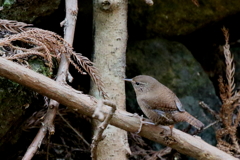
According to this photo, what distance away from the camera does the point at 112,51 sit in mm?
2754

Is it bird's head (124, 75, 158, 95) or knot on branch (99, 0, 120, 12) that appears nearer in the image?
bird's head (124, 75, 158, 95)

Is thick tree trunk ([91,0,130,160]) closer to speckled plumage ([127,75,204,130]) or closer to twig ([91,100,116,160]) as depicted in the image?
speckled plumage ([127,75,204,130])

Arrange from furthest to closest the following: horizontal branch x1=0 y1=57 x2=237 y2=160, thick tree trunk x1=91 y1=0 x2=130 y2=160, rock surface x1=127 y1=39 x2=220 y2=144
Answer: rock surface x1=127 y1=39 x2=220 y2=144, thick tree trunk x1=91 y1=0 x2=130 y2=160, horizontal branch x1=0 y1=57 x2=237 y2=160

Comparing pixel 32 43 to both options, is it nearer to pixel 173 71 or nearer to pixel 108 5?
pixel 108 5

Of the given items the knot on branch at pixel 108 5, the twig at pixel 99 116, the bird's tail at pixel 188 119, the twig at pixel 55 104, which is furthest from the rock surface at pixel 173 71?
the twig at pixel 99 116

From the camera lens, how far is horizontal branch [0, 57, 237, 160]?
1876mm

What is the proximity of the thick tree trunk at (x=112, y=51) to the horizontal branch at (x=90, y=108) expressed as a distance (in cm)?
39

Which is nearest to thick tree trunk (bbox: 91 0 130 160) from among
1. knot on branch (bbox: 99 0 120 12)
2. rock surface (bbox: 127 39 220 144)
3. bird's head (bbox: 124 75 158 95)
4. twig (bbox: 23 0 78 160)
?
knot on branch (bbox: 99 0 120 12)

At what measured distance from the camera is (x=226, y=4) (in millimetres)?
3342

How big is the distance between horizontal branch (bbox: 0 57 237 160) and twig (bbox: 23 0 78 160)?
200mm

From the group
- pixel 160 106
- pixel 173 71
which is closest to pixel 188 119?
pixel 160 106

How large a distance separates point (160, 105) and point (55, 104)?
0.74 meters

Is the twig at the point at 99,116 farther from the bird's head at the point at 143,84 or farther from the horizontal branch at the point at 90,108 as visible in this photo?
the bird's head at the point at 143,84

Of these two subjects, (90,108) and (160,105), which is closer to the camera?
(90,108)
